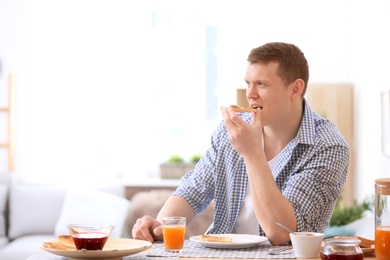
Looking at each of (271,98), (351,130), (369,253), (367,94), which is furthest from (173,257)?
(351,130)

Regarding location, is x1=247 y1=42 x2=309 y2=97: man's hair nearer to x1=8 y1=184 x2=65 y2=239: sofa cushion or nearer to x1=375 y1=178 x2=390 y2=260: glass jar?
x1=375 y1=178 x2=390 y2=260: glass jar

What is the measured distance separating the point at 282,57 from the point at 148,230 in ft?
2.41

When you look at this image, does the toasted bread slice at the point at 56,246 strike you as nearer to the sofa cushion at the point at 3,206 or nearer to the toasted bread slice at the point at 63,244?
the toasted bread slice at the point at 63,244

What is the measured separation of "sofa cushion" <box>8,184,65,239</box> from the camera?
545 cm

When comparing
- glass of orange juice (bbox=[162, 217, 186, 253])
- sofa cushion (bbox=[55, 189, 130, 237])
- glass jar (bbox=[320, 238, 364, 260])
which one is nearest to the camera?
glass jar (bbox=[320, 238, 364, 260])

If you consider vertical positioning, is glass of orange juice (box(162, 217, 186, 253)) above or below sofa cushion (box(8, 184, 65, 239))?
above

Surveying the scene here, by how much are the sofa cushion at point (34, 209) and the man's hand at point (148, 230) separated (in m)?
3.39

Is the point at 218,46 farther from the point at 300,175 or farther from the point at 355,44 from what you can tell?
the point at 300,175

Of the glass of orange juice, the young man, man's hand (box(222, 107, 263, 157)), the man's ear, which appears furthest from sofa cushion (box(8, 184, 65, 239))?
the glass of orange juice

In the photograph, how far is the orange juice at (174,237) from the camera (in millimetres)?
1971

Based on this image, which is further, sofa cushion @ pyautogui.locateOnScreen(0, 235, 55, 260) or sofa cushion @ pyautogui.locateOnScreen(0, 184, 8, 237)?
sofa cushion @ pyautogui.locateOnScreen(0, 184, 8, 237)

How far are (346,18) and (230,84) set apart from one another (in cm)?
120

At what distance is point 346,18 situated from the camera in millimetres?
6598

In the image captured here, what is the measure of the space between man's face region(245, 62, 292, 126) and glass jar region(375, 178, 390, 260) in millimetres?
614
